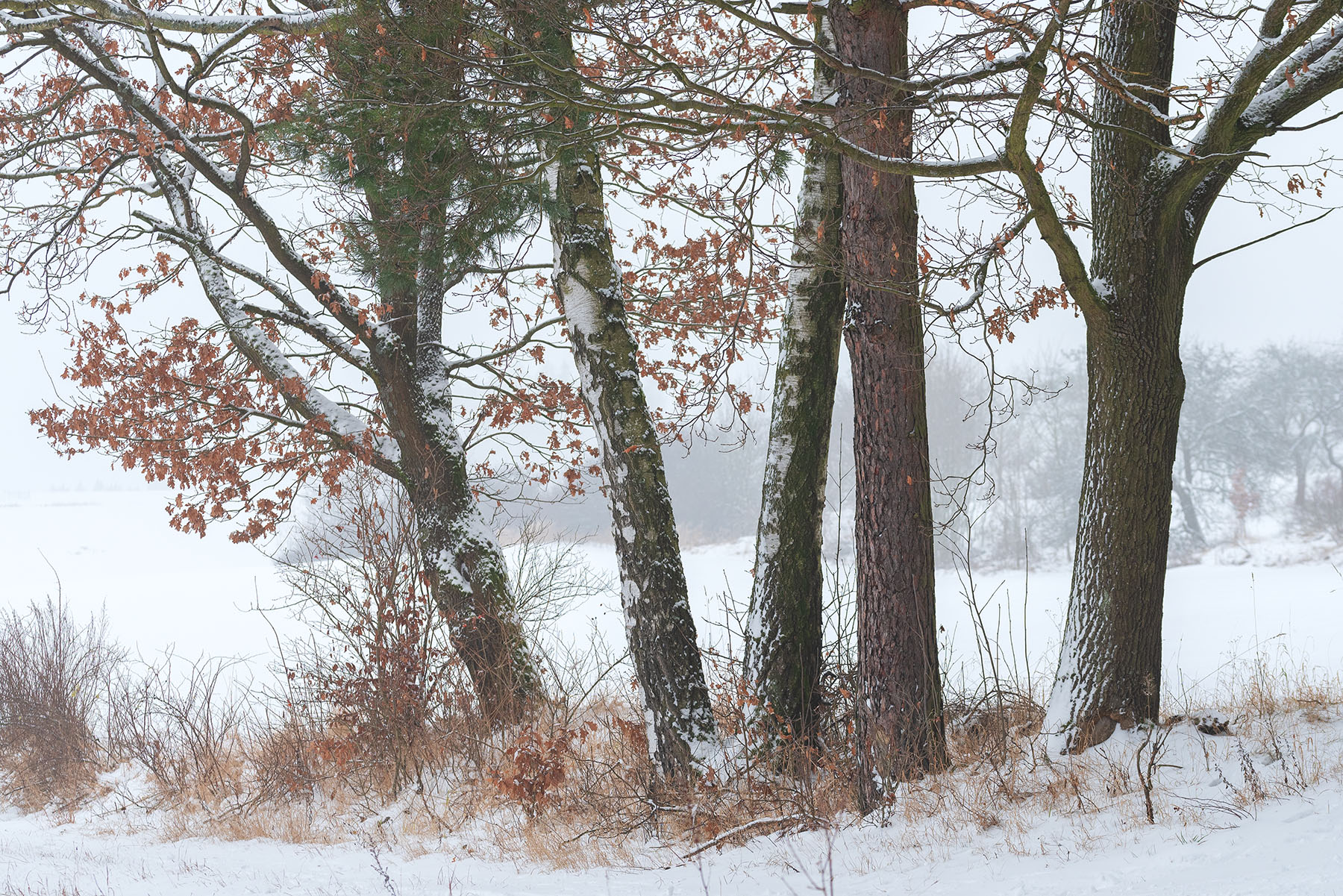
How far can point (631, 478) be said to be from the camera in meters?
6.04

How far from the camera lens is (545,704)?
7.68 m

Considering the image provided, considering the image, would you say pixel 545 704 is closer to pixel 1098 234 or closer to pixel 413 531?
pixel 413 531

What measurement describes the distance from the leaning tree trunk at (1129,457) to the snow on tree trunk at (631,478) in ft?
7.50

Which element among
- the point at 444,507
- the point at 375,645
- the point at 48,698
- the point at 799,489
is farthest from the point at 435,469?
the point at 48,698

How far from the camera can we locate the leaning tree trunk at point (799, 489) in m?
6.19

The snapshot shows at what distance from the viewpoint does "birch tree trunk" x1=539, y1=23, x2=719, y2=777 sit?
586cm

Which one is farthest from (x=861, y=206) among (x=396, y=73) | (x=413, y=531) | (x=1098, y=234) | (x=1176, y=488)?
(x=1176, y=488)

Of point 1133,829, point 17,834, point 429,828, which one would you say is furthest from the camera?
point 17,834

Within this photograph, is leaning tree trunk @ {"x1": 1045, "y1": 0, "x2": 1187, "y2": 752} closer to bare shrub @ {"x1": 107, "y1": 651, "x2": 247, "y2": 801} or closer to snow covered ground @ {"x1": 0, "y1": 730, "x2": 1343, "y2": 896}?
snow covered ground @ {"x1": 0, "y1": 730, "x2": 1343, "y2": 896}

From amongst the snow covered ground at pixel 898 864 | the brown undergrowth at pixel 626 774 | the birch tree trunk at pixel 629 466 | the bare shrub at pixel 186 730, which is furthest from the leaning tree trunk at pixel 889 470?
the bare shrub at pixel 186 730

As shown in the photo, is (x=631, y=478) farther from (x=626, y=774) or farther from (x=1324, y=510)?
(x=1324, y=510)

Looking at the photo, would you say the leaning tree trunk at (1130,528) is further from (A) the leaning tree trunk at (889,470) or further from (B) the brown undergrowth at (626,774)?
(A) the leaning tree trunk at (889,470)

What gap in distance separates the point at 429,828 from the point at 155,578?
30.6m

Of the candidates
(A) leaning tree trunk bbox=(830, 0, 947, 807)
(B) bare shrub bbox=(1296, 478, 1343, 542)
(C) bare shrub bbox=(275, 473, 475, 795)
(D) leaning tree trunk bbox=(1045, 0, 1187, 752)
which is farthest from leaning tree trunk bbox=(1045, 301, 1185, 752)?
(B) bare shrub bbox=(1296, 478, 1343, 542)
